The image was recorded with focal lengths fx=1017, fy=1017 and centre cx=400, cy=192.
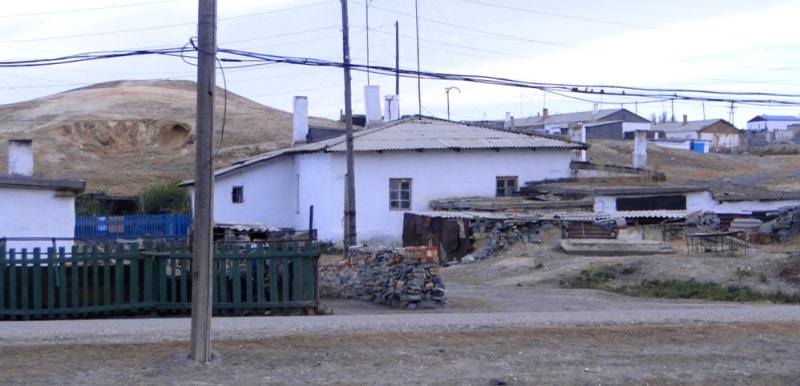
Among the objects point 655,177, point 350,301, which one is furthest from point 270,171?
point 350,301

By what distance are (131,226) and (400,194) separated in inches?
421

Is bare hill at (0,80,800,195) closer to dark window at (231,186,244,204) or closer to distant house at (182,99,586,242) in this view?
distant house at (182,99,586,242)

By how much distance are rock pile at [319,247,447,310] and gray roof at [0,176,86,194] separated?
22.6 feet

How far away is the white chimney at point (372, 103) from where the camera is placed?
162ft

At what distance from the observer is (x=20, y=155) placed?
29.2 meters

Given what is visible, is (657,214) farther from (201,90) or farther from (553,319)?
(201,90)

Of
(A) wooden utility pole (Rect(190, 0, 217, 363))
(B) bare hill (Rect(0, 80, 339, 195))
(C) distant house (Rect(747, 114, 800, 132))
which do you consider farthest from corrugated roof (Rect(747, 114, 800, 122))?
(A) wooden utility pole (Rect(190, 0, 217, 363))

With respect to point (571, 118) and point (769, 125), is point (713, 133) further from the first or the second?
point (769, 125)

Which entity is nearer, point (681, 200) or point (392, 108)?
point (681, 200)

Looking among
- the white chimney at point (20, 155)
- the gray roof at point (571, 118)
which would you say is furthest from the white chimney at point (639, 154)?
the gray roof at point (571, 118)

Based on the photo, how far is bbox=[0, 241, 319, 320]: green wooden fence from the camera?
51.3 feet

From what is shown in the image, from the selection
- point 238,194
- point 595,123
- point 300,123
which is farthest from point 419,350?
point 595,123

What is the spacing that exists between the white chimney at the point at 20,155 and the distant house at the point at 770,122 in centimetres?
10341

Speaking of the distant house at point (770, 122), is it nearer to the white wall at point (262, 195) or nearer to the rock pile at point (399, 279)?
the white wall at point (262, 195)
